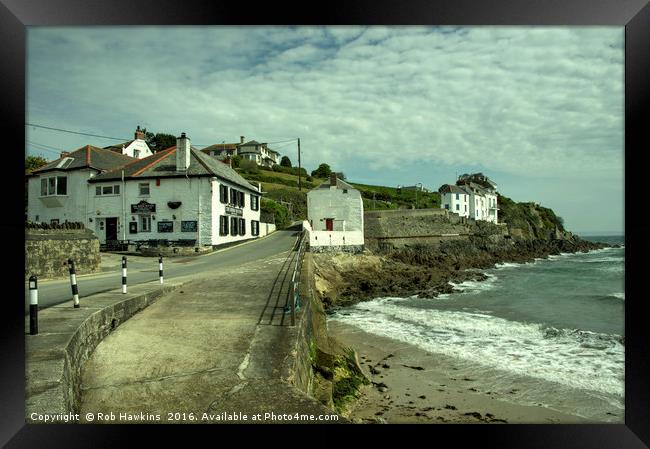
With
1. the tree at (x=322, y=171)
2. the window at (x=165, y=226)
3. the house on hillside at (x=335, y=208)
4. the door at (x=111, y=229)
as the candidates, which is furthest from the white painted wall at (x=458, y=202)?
the door at (x=111, y=229)

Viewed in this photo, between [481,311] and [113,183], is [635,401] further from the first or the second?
[113,183]

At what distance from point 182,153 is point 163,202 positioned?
11.5 feet

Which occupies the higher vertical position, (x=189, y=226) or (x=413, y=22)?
(x=413, y=22)

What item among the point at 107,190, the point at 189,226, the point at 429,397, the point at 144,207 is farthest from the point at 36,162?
the point at 429,397

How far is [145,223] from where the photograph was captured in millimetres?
24891

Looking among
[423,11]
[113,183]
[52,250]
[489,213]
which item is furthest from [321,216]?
[489,213]

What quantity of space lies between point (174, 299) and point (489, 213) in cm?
7779

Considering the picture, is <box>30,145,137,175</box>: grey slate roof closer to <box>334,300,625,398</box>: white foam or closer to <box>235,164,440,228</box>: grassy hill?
<box>235,164,440,228</box>: grassy hill

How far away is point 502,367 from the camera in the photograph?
10602mm

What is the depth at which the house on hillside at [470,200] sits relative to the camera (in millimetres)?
69500

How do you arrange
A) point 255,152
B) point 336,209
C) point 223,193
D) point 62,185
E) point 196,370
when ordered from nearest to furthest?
point 196,370
point 62,185
point 223,193
point 336,209
point 255,152

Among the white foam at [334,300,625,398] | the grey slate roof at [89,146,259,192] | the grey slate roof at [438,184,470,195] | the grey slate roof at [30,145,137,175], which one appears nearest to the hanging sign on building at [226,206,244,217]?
the grey slate roof at [89,146,259,192]

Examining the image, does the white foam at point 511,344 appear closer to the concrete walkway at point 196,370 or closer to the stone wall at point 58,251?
the concrete walkway at point 196,370

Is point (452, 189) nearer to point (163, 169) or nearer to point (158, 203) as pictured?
point (163, 169)
